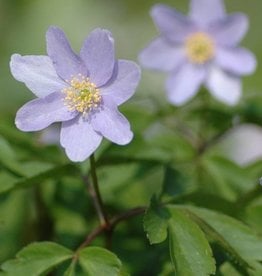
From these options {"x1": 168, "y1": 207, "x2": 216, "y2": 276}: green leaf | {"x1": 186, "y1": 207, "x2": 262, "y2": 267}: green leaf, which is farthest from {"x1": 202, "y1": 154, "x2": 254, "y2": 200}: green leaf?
{"x1": 168, "y1": 207, "x2": 216, "y2": 276}: green leaf

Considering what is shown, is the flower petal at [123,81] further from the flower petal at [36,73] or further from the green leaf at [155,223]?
the green leaf at [155,223]

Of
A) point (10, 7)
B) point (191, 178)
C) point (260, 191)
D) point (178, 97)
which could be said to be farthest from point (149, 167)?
point (10, 7)

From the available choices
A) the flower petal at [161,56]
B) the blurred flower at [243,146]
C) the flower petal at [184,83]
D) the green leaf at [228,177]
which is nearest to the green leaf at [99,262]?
the green leaf at [228,177]

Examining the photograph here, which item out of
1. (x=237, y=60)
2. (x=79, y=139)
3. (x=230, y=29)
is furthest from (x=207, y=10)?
(x=79, y=139)

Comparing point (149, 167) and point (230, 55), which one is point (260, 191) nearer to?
point (149, 167)

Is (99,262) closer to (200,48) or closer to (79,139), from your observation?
(79,139)

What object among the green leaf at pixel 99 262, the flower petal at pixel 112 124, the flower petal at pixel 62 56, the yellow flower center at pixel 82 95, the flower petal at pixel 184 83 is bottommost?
the flower petal at pixel 184 83

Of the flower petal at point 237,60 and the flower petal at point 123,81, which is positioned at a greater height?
the flower petal at point 123,81

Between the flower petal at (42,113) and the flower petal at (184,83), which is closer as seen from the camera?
the flower petal at (42,113)
